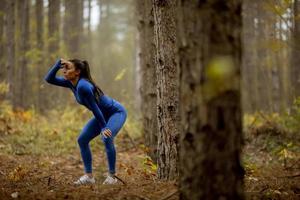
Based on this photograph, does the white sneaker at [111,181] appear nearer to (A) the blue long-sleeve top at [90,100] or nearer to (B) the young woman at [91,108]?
(B) the young woman at [91,108]

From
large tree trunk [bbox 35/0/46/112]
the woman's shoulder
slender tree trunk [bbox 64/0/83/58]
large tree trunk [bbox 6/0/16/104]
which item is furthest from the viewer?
slender tree trunk [bbox 64/0/83/58]

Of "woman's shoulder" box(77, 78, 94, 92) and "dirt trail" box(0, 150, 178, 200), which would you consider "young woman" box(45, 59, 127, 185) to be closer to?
"woman's shoulder" box(77, 78, 94, 92)

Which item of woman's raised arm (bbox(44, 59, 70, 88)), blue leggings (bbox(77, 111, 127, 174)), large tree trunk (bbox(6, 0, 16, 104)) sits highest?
large tree trunk (bbox(6, 0, 16, 104))

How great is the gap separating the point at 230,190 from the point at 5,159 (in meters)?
6.52

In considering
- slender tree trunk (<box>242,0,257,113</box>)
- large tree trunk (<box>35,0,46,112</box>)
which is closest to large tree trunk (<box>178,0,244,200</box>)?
large tree trunk (<box>35,0,46,112</box>)

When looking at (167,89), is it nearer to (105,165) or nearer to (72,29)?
(105,165)

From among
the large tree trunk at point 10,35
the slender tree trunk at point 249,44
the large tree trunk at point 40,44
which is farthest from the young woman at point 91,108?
the slender tree trunk at point 249,44

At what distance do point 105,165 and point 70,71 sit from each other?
3725 mm

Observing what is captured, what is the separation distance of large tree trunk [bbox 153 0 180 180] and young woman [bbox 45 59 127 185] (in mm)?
918

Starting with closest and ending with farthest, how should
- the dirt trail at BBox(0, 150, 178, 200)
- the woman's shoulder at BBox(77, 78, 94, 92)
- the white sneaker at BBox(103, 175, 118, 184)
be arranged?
the dirt trail at BBox(0, 150, 178, 200) → the woman's shoulder at BBox(77, 78, 94, 92) → the white sneaker at BBox(103, 175, 118, 184)

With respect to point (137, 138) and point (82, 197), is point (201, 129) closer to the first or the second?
point (82, 197)

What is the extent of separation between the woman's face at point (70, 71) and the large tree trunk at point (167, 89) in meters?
1.32

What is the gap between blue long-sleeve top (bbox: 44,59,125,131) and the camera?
6.22 m

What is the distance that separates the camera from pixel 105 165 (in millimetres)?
9727
